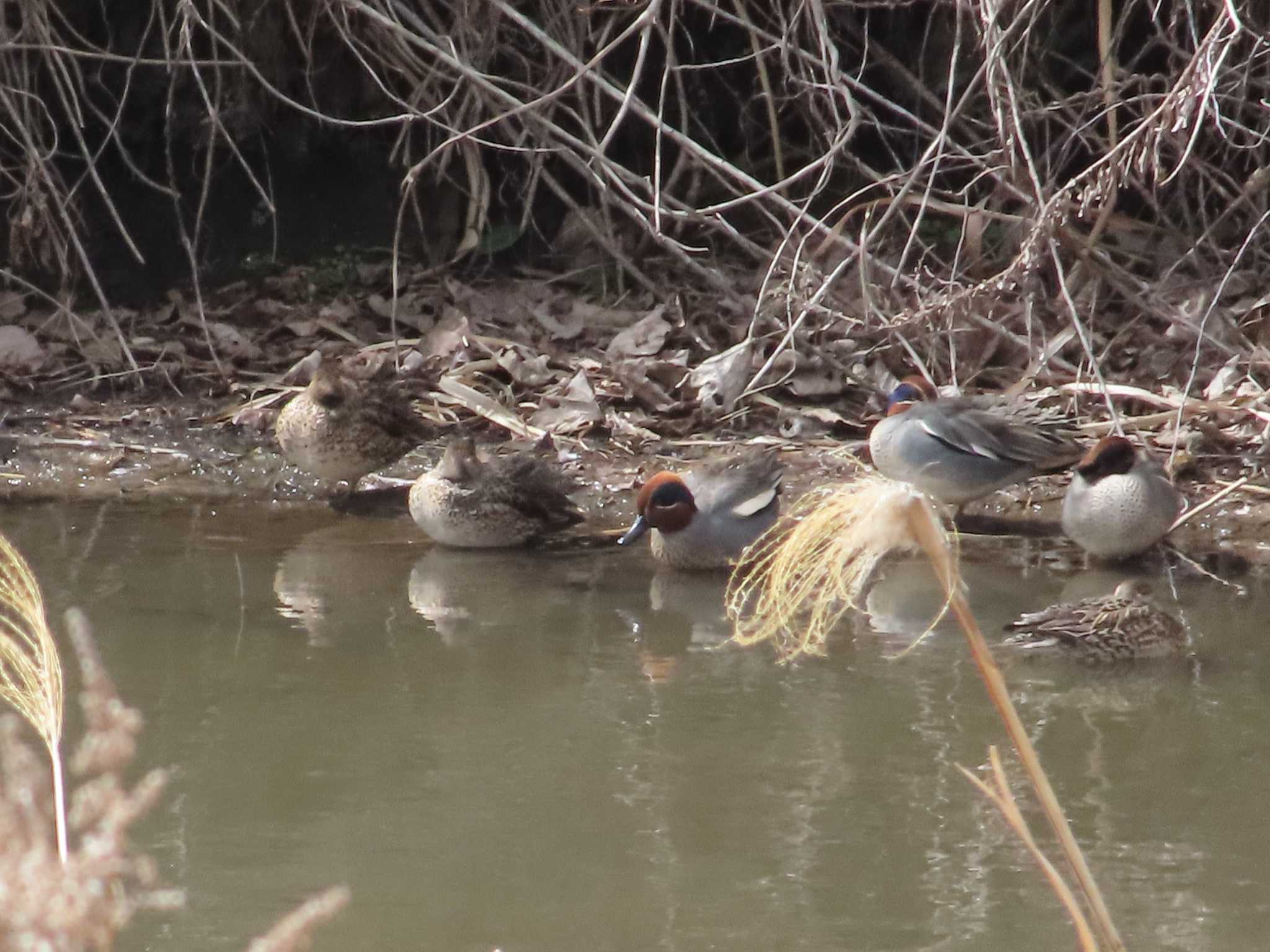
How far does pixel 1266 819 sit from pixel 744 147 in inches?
279

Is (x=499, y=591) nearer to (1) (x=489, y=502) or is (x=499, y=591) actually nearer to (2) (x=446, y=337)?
(1) (x=489, y=502)

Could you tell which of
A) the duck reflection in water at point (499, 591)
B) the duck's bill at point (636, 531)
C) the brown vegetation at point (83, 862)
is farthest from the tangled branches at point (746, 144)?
the brown vegetation at point (83, 862)

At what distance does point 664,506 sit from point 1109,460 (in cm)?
176

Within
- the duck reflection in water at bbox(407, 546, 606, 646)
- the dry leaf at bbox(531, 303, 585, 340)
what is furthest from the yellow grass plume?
the dry leaf at bbox(531, 303, 585, 340)

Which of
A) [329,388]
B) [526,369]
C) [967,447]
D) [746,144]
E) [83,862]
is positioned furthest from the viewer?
[746,144]

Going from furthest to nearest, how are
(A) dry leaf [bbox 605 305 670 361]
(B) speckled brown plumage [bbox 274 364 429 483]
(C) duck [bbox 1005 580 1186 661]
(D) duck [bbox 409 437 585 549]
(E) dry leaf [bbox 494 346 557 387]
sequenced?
(A) dry leaf [bbox 605 305 670 361], (E) dry leaf [bbox 494 346 557 387], (B) speckled brown plumage [bbox 274 364 429 483], (D) duck [bbox 409 437 585 549], (C) duck [bbox 1005 580 1186 661]

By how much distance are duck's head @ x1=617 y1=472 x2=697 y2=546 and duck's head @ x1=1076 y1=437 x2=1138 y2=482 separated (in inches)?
61.4

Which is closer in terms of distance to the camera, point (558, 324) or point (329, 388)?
point (329, 388)

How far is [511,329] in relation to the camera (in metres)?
9.57

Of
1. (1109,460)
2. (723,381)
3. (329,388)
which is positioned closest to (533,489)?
(329,388)

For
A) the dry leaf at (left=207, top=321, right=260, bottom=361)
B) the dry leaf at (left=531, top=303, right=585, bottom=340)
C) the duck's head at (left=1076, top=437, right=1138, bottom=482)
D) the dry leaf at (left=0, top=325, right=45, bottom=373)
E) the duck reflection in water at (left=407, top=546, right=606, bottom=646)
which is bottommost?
the dry leaf at (left=0, top=325, right=45, bottom=373)

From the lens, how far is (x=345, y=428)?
7680 millimetres

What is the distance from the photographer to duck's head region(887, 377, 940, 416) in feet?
26.1

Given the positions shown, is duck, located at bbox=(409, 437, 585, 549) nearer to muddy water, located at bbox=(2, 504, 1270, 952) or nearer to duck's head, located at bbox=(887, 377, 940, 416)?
muddy water, located at bbox=(2, 504, 1270, 952)
